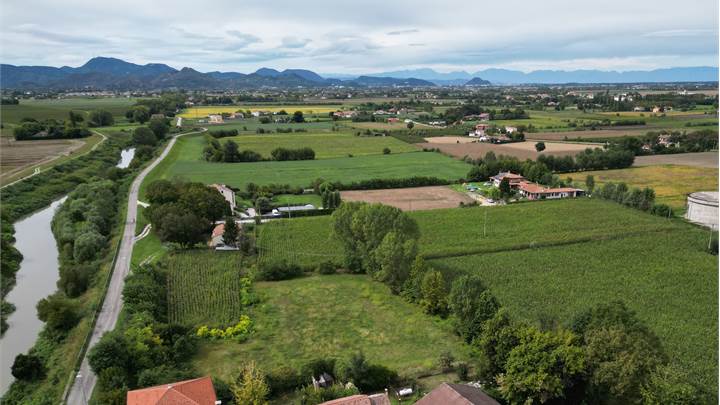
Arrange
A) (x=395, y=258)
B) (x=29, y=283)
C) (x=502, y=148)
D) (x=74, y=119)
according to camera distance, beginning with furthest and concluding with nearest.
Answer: (x=74, y=119) → (x=502, y=148) → (x=29, y=283) → (x=395, y=258)

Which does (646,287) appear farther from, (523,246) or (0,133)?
(0,133)

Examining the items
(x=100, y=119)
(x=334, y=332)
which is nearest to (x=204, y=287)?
(x=334, y=332)

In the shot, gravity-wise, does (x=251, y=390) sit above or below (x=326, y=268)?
above

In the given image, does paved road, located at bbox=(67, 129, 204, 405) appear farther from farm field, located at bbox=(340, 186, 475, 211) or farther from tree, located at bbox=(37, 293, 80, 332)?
farm field, located at bbox=(340, 186, 475, 211)

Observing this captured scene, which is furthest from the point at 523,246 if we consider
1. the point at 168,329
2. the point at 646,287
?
the point at 168,329

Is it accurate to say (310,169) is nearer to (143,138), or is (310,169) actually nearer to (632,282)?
(143,138)

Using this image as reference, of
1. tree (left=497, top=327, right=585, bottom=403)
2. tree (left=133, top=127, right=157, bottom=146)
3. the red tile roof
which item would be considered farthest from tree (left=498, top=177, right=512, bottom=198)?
tree (left=133, top=127, right=157, bottom=146)
